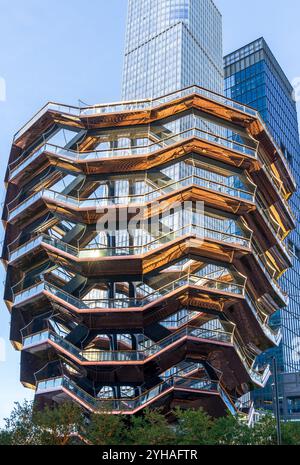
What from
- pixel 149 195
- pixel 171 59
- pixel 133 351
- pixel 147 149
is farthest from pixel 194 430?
pixel 171 59

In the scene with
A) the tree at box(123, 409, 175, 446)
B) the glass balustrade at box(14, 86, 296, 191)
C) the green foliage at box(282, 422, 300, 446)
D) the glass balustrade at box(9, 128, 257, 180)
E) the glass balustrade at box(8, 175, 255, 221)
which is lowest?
the tree at box(123, 409, 175, 446)

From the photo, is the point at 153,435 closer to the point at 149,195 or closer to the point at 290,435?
the point at 290,435

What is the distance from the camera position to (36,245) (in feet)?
189

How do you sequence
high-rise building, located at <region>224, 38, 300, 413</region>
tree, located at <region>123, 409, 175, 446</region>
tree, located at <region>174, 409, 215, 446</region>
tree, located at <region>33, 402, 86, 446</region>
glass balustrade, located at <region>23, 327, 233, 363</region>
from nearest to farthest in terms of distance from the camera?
tree, located at <region>123, 409, 175, 446</region>, tree, located at <region>174, 409, 215, 446</region>, tree, located at <region>33, 402, 86, 446</region>, glass balustrade, located at <region>23, 327, 233, 363</region>, high-rise building, located at <region>224, 38, 300, 413</region>

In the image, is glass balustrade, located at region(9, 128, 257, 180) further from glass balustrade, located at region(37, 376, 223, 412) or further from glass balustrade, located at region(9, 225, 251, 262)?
glass balustrade, located at region(37, 376, 223, 412)

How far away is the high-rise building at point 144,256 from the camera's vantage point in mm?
53750

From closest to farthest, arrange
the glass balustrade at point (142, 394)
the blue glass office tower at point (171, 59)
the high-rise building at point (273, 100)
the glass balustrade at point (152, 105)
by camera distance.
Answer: the glass balustrade at point (142, 394) → the glass balustrade at point (152, 105) → the high-rise building at point (273, 100) → the blue glass office tower at point (171, 59)

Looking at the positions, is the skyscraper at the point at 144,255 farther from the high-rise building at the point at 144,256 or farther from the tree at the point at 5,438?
the tree at the point at 5,438

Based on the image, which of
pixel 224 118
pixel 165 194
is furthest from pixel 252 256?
pixel 224 118

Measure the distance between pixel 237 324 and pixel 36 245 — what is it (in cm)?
1872

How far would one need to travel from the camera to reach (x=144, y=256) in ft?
177

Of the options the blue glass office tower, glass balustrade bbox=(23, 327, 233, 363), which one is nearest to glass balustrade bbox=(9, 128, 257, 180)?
glass balustrade bbox=(23, 327, 233, 363)

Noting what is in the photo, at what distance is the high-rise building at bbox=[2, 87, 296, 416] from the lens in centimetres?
5375

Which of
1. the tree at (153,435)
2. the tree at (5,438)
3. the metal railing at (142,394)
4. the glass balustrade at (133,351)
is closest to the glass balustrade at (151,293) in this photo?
the glass balustrade at (133,351)
